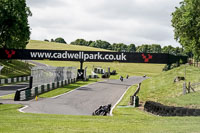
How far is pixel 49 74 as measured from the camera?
36094 mm

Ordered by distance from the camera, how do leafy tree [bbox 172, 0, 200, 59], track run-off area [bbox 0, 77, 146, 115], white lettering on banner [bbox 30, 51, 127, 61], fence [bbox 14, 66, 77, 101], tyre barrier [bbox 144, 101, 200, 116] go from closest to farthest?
tyre barrier [bbox 144, 101, 200, 116] < track run-off area [bbox 0, 77, 146, 115] < fence [bbox 14, 66, 77, 101] < white lettering on banner [bbox 30, 51, 127, 61] < leafy tree [bbox 172, 0, 200, 59]

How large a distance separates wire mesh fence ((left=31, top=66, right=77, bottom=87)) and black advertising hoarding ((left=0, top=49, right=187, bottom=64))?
243cm

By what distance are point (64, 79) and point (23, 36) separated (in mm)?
12832

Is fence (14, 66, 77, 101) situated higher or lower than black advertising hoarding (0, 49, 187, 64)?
lower

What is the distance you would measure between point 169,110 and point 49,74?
20660mm

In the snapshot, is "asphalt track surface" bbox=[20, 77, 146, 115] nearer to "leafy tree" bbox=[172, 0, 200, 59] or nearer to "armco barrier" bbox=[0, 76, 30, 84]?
"armco barrier" bbox=[0, 76, 30, 84]

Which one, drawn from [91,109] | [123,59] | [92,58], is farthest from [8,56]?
[91,109]

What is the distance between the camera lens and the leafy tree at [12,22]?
48.0 m

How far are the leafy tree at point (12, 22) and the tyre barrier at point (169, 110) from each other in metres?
34.3

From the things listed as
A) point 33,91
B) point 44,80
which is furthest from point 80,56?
point 33,91

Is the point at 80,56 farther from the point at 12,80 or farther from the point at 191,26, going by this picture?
the point at 191,26

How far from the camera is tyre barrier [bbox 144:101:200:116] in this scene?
664 inches

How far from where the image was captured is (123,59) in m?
40.0

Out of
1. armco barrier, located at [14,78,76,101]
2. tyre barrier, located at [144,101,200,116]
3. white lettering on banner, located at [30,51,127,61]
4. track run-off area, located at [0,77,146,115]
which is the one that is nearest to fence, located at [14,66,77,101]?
armco barrier, located at [14,78,76,101]
